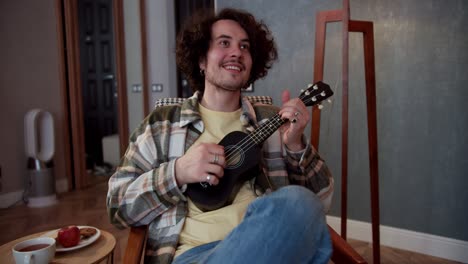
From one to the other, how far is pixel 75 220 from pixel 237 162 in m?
2.10

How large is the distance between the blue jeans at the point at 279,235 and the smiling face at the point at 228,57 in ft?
1.83

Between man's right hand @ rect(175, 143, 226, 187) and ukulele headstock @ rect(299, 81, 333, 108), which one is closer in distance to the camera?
man's right hand @ rect(175, 143, 226, 187)

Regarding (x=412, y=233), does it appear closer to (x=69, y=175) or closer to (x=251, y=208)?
(x=251, y=208)

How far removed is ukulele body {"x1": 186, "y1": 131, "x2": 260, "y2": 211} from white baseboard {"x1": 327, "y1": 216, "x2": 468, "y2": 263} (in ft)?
4.80

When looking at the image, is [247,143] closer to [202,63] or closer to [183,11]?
[202,63]

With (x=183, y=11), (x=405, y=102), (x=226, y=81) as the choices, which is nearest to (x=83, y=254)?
(x=226, y=81)

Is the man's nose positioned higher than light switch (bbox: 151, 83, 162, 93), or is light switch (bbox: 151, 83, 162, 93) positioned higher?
the man's nose

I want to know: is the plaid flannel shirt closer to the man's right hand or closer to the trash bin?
the man's right hand

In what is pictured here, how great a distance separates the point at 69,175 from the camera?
3650 millimetres

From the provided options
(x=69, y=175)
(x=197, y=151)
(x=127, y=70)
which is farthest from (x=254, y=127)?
(x=127, y=70)

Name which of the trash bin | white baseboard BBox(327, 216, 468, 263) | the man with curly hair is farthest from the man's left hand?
the trash bin

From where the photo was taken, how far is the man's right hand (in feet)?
3.40

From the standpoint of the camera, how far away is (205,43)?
1392 mm

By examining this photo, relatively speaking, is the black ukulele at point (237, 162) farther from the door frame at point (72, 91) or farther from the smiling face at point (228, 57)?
the door frame at point (72, 91)
